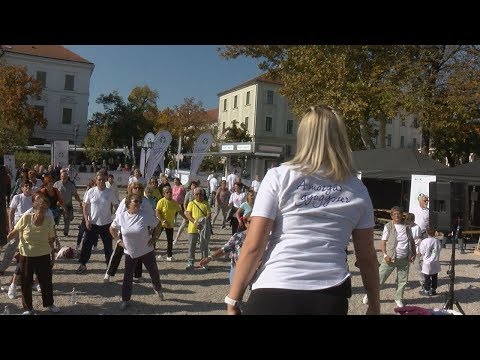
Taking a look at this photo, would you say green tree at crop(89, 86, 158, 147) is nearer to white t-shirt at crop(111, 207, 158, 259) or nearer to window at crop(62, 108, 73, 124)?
window at crop(62, 108, 73, 124)

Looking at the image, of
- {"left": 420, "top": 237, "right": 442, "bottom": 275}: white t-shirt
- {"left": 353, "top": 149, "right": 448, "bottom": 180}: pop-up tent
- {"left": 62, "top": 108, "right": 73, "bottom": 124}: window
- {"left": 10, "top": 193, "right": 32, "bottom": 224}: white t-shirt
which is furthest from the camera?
{"left": 62, "top": 108, "right": 73, "bottom": 124}: window

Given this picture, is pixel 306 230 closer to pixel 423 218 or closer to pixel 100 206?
pixel 100 206

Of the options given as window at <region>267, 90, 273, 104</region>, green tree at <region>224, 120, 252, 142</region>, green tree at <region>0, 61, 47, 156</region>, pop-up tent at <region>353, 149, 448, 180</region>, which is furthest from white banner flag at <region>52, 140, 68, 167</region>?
window at <region>267, 90, 273, 104</region>

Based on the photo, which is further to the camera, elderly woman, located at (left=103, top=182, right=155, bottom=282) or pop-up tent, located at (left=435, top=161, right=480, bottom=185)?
pop-up tent, located at (left=435, top=161, right=480, bottom=185)

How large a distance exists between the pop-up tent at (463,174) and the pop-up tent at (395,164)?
3.56 feet

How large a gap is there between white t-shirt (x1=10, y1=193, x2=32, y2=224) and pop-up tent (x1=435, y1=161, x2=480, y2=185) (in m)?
11.4

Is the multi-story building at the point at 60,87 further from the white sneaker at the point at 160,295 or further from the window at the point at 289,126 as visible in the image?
the white sneaker at the point at 160,295

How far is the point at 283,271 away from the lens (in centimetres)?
209

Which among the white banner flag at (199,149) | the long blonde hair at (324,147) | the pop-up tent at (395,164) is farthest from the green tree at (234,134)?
the long blonde hair at (324,147)

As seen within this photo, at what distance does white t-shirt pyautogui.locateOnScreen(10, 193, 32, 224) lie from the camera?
8.47 meters

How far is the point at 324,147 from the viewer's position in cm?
217
